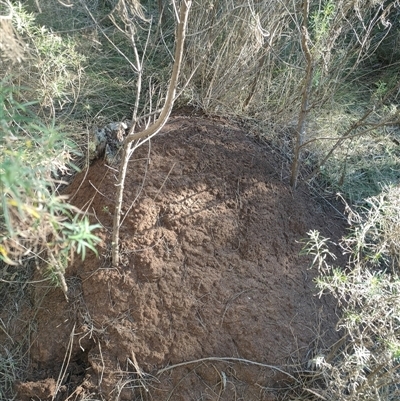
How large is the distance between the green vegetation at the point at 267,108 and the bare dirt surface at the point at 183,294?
0.48 feet

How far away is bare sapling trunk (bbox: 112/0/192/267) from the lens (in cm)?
200

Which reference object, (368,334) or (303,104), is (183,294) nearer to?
(368,334)

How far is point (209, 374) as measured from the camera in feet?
8.39

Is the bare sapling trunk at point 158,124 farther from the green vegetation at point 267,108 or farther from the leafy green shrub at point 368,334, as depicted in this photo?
the leafy green shrub at point 368,334

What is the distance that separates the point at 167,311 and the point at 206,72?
1.57m

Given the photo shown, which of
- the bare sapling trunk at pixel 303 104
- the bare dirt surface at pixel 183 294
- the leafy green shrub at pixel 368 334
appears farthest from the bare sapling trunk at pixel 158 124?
the bare sapling trunk at pixel 303 104

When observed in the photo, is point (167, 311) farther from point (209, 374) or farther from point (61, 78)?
point (61, 78)

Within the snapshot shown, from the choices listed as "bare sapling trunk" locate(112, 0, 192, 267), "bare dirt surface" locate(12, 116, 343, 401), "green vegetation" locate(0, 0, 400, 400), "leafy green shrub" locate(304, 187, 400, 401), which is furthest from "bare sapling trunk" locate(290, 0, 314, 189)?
"bare sapling trunk" locate(112, 0, 192, 267)

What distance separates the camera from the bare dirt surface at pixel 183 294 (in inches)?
101

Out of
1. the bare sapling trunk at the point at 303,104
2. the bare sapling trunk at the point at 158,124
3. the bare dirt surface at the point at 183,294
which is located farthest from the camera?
the bare sapling trunk at the point at 303,104

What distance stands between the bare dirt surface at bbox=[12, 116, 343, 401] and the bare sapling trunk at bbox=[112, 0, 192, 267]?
0.17 metres

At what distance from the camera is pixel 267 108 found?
3740mm

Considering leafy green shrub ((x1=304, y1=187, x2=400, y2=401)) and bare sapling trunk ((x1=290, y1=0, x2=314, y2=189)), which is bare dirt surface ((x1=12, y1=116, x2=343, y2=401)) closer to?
bare sapling trunk ((x1=290, y1=0, x2=314, y2=189))

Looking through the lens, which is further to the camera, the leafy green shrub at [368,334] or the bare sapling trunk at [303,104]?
the bare sapling trunk at [303,104]
